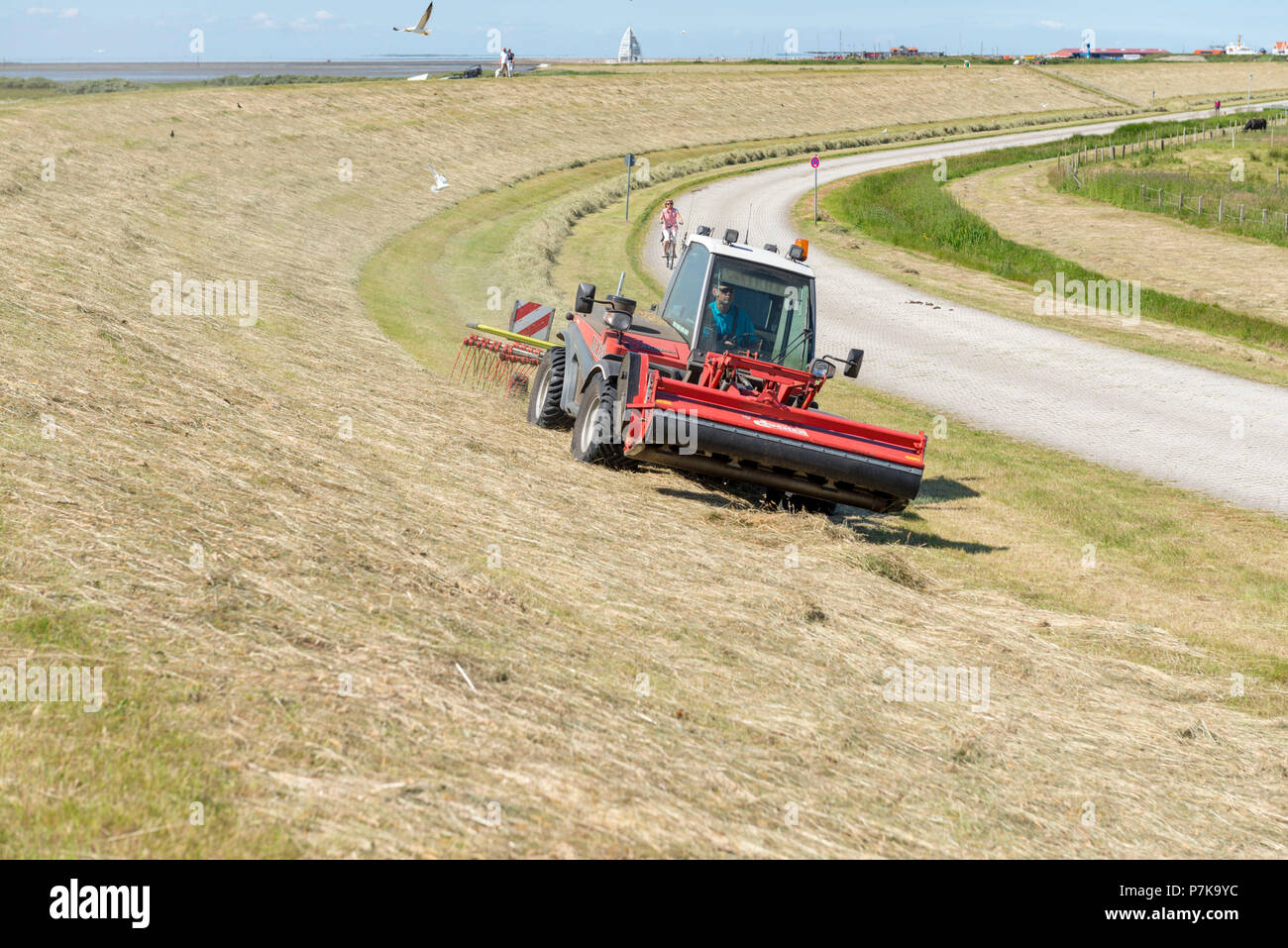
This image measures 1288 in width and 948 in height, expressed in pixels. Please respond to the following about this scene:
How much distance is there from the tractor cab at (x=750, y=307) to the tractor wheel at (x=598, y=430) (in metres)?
1.10

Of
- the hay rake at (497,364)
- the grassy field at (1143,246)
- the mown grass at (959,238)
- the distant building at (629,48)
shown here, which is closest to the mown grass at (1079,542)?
the hay rake at (497,364)

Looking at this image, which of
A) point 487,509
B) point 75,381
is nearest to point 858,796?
point 487,509

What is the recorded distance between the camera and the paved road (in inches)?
615

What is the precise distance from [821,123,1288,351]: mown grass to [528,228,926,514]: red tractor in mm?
18152

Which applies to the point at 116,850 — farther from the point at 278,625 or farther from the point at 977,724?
the point at 977,724

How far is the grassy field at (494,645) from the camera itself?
5047 millimetres

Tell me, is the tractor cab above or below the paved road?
above

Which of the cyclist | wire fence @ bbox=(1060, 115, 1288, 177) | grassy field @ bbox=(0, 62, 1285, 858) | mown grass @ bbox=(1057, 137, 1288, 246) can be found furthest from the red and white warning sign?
wire fence @ bbox=(1060, 115, 1288, 177)

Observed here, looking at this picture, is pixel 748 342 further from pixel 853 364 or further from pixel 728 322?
pixel 853 364

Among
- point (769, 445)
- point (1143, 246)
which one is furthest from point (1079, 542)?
point (1143, 246)

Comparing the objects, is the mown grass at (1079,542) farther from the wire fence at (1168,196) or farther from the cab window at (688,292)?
the wire fence at (1168,196)

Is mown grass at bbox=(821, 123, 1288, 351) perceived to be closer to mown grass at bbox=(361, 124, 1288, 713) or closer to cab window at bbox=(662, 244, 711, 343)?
mown grass at bbox=(361, 124, 1288, 713)

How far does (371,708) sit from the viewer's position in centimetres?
563

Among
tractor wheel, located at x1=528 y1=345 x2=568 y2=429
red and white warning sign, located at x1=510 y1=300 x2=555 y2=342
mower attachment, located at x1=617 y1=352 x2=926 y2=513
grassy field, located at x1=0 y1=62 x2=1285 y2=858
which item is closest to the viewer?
grassy field, located at x1=0 y1=62 x2=1285 y2=858
